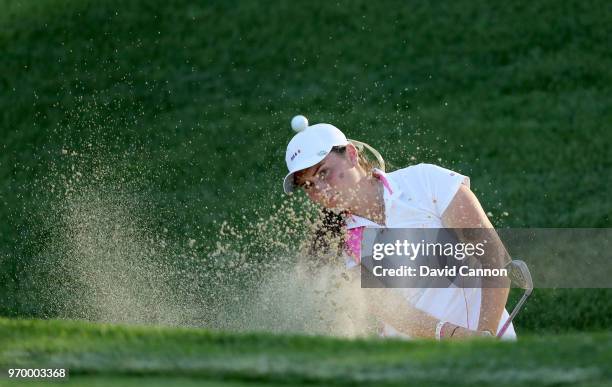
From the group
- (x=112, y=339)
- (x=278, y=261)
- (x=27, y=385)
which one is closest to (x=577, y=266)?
(x=278, y=261)

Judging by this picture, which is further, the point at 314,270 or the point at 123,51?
the point at 123,51

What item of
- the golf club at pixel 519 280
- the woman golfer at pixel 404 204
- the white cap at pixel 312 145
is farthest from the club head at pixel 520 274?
the white cap at pixel 312 145

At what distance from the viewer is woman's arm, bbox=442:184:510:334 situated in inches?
167

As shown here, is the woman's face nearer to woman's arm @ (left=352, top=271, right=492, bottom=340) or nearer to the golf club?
woman's arm @ (left=352, top=271, right=492, bottom=340)

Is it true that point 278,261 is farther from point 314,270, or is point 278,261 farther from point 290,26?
point 290,26

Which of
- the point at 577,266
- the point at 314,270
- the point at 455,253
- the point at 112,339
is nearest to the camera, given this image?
the point at 112,339

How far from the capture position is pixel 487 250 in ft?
14.1

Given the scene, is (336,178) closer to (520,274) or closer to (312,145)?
(312,145)

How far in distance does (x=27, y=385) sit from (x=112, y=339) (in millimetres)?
460

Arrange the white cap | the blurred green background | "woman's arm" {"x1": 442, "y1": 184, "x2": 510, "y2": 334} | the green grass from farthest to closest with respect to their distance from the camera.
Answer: the blurred green background < the white cap < "woman's arm" {"x1": 442, "y1": 184, "x2": 510, "y2": 334} < the green grass

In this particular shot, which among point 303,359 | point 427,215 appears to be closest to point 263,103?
point 427,215

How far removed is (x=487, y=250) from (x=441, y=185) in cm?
29

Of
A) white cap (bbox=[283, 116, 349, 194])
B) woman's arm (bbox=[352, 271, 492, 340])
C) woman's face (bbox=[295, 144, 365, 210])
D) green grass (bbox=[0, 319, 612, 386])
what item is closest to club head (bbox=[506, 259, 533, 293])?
woman's arm (bbox=[352, 271, 492, 340])

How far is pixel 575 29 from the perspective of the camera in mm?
7961
